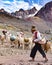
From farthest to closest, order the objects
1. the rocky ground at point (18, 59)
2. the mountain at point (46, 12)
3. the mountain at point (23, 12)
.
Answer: the mountain at point (46, 12) < the mountain at point (23, 12) < the rocky ground at point (18, 59)

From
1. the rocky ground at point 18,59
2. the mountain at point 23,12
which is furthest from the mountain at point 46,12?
the rocky ground at point 18,59

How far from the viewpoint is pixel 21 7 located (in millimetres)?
20297

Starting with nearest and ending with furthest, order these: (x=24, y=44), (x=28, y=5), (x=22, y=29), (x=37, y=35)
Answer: (x=37, y=35), (x=24, y=44), (x=22, y=29), (x=28, y=5)

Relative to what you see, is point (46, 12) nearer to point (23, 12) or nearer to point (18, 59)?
point (23, 12)

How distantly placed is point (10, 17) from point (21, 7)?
4.79ft

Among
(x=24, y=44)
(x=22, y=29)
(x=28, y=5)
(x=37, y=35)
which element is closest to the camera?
(x=37, y=35)

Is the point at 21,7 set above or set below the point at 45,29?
above

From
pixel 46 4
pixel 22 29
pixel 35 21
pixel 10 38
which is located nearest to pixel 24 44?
pixel 10 38

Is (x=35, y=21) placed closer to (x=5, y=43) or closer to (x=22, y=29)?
(x=22, y=29)

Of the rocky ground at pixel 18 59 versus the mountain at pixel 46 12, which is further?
the mountain at pixel 46 12

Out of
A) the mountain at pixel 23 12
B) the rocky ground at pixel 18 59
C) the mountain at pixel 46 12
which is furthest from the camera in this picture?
the mountain at pixel 46 12

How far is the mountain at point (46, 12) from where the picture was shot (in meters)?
20.5

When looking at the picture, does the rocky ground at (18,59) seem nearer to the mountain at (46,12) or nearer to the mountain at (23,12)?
the mountain at (23,12)

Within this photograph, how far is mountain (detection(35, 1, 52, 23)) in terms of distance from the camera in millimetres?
20475
